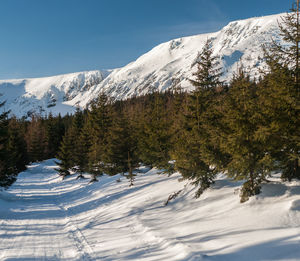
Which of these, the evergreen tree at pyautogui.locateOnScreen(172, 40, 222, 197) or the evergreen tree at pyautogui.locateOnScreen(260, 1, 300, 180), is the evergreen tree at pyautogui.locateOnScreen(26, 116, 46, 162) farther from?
the evergreen tree at pyautogui.locateOnScreen(260, 1, 300, 180)

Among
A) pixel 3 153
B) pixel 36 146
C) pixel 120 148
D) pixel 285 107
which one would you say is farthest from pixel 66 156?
pixel 285 107

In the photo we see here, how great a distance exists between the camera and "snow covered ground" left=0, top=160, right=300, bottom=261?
652cm

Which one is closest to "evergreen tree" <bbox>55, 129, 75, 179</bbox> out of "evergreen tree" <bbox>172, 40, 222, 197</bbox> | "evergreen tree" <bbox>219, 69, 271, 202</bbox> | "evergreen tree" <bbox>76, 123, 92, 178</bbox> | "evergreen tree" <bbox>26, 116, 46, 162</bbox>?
"evergreen tree" <bbox>76, 123, 92, 178</bbox>

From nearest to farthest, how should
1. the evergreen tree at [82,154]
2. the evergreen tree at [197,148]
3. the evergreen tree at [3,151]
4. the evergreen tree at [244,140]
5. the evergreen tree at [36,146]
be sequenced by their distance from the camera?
the evergreen tree at [244,140] → the evergreen tree at [197,148] → the evergreen tree at [3,151] → the evergreen tree at [82,154] → the evergreen tree at [36,146]

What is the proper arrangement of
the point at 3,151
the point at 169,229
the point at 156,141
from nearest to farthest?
the point at 169,229 → the point at 3,151 → the point at 156,141

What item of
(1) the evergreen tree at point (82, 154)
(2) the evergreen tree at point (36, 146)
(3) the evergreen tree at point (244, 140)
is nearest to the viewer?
(3) the evergreen tree at point (244, 140)

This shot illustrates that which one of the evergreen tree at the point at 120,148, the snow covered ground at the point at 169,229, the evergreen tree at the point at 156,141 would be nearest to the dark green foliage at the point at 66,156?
the evergreen tree at the point at 120,148

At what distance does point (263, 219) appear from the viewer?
305 inches

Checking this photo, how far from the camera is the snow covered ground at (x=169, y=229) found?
257 inches

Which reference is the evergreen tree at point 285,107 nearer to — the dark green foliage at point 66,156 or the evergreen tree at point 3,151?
the evergreen tree at point 3,151

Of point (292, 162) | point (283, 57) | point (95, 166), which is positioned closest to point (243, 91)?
point (283, 57)

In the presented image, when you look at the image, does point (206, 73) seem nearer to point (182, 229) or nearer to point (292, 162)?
point (292, 162)

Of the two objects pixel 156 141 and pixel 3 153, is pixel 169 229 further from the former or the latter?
pixel 3 153

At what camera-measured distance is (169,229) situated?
9102mm
